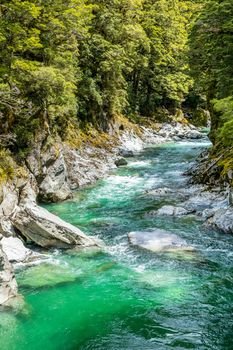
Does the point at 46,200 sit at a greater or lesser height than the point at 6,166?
lesser

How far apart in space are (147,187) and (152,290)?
41.1ft

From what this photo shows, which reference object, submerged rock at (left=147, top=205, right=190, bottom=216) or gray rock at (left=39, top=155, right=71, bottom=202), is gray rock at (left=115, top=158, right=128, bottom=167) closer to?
gray rock at (left=39, top=155, right=71, bottom=202)

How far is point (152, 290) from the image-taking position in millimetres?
10953

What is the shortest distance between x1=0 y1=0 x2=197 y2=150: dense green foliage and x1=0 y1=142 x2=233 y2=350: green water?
7.23m

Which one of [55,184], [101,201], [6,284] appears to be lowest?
[101,201]

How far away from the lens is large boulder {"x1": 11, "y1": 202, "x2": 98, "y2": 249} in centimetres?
1416

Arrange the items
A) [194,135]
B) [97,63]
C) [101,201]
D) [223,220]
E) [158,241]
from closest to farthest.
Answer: [158,241], [223,220], [101,201], [97,63], [194,135]

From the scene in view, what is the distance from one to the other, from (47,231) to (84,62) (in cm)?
2132

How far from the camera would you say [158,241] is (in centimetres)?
1435

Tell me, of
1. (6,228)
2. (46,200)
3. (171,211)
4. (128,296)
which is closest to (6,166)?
(46,200)

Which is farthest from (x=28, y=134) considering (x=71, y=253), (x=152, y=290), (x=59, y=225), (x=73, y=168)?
(x=152, y=290)

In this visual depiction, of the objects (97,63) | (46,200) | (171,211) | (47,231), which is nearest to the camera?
(47,231)

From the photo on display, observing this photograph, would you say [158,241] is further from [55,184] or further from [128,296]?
[55,184]

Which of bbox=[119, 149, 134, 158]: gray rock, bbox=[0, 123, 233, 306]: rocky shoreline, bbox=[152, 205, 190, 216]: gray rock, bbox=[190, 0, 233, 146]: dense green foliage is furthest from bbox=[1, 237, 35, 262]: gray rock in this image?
bbox=[119, 149, 134, 158]: gray rock
